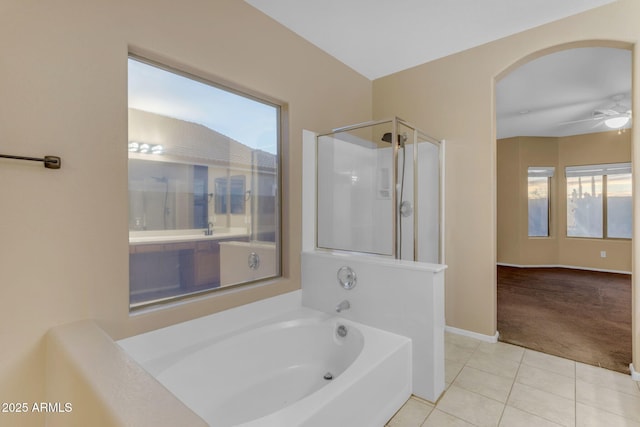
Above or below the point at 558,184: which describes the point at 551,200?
below

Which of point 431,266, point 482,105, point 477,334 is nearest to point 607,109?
point 482,105

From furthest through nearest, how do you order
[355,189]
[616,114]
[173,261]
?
[616,114], [355,189], [173,261]

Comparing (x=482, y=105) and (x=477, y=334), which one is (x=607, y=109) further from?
(x=477, y=334)

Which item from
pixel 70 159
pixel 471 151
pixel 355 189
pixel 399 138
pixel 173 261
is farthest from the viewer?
pixel 471 151

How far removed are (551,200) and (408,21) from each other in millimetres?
5444

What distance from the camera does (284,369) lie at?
205 cm

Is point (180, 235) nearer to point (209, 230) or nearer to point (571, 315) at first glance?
point (209, 230)

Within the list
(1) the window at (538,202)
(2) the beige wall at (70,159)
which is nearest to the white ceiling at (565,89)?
(1) the window at (538,202)

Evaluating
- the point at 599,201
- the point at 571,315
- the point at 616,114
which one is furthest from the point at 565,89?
the point at 599,201

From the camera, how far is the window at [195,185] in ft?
5.63

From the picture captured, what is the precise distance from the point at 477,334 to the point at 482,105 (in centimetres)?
212

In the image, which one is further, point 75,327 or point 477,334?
point 477,334

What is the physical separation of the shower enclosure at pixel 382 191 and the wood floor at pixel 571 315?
3.75 ft

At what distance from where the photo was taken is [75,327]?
1360mm
